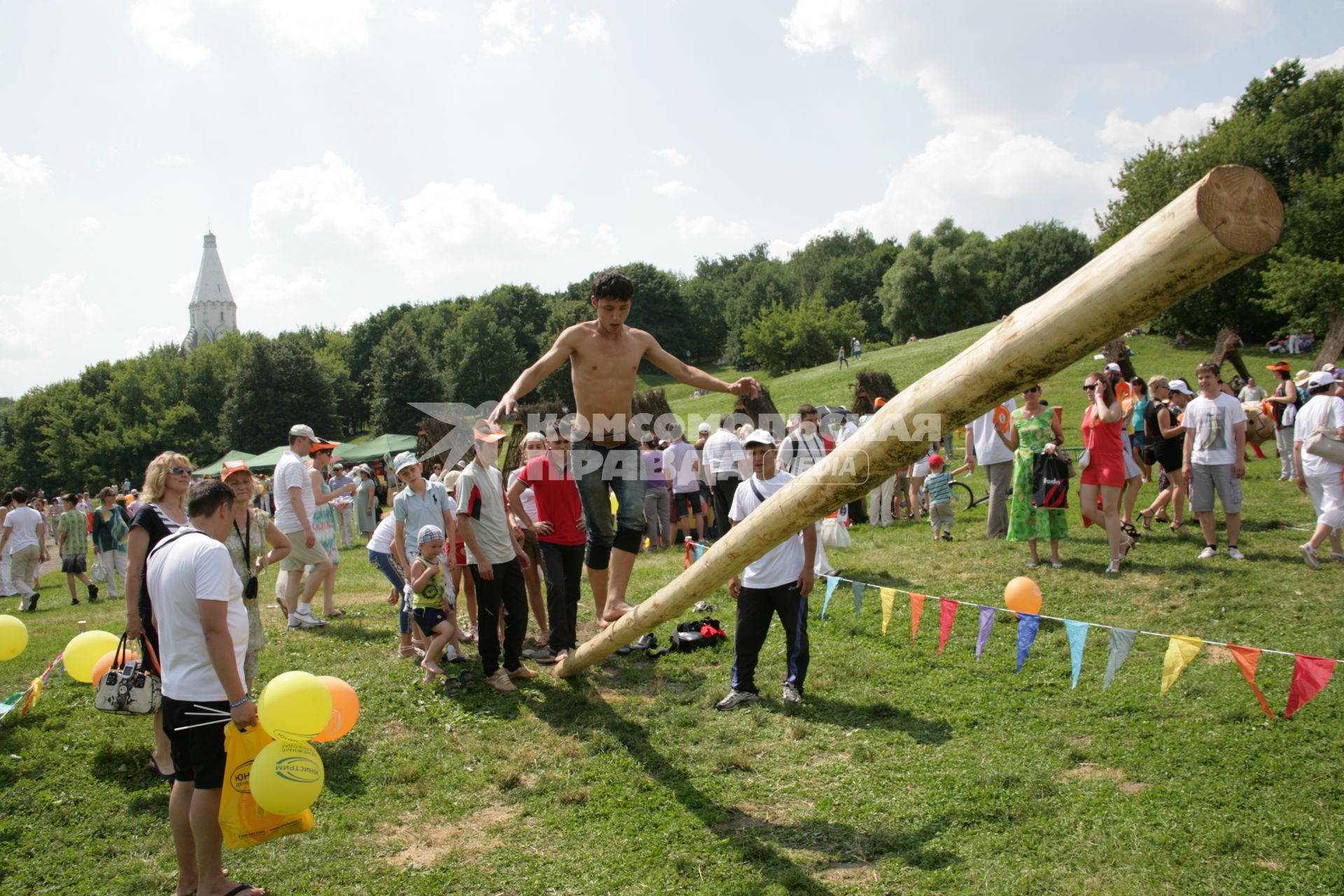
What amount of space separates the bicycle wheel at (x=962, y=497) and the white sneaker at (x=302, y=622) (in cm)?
991

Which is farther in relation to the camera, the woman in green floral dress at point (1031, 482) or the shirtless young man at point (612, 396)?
the woman in green floral dress at point (1031, 482)

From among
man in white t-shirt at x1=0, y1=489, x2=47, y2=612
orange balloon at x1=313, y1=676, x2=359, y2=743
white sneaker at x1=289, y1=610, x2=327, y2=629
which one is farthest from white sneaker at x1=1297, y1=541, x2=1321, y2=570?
man in white t-shirt at x1=0, y1=489, x2=47, y2=612

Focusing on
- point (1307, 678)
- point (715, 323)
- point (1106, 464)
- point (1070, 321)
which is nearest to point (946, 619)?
point (1307, 678)

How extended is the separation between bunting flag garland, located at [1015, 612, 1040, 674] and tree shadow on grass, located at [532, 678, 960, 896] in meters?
2.26

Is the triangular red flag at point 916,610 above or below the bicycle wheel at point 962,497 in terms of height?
below

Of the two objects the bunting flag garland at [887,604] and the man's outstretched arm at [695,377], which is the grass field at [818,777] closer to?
the bunting flag garland at [887,604]

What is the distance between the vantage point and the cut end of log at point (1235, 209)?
228 cm

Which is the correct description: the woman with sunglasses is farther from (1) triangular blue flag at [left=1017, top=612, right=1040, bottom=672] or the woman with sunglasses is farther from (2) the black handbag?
(2) the black handbag

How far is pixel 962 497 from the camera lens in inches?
571

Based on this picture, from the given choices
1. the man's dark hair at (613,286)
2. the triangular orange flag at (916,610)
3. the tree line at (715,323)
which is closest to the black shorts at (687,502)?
the triangular orange flag at (916,610)

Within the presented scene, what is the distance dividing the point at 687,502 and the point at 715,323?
254 feet

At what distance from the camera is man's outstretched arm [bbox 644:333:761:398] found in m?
5.27

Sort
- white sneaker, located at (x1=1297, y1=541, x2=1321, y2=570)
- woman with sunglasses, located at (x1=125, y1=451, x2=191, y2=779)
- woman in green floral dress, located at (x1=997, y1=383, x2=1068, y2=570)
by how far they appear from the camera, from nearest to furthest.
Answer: woman with sunglasses, located at (x1=125, y1=451, x2=191, y2=779) → white sneaker, located at (x1=1297, y1=541, x2=1321, y2=570) → woman in green floral dress, located at (x1=997, y1=383, x2=1068, y2=570)

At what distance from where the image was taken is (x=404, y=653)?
25.3 ft
